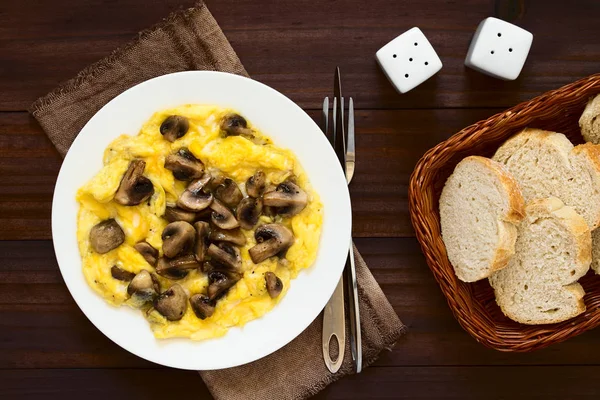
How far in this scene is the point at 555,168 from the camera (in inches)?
114

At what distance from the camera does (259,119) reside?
280 cm

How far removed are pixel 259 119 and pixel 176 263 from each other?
0.74 m

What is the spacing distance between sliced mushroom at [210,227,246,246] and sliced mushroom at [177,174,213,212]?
5.2 inches

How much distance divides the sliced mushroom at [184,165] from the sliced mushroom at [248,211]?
0.76 feet

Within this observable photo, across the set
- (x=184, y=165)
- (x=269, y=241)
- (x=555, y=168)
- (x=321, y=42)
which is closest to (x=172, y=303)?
(x=269, y=241)

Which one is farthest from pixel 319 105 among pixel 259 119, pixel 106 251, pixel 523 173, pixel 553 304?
pixel 553 304

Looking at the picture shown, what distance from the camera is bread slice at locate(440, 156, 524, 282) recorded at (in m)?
2.82

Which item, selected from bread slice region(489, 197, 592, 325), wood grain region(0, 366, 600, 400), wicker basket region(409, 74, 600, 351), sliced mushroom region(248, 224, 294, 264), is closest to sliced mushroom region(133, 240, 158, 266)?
sliced mushroom region(248, 224, 294, 264)

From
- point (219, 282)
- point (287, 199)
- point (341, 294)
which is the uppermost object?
point (287, 199)

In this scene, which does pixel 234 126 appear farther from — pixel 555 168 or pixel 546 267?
pixel 546 267

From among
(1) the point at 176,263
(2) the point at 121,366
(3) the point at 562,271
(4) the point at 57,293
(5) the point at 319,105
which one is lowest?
(2) the point at 121,366

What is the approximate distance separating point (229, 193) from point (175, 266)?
1.31 feet

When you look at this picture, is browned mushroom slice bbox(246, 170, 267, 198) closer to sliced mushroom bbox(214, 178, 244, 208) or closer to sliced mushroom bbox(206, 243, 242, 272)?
sliced mushroom bbox(214, 178, 244, 208)

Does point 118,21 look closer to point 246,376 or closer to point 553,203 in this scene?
point 246,376
